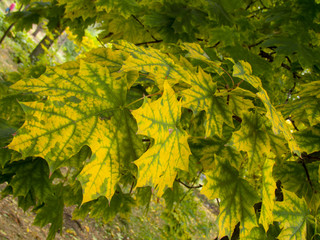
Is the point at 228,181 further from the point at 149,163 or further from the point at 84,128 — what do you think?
the point at 84,128

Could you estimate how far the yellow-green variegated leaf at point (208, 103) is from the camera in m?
0.87

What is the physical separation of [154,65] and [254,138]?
1.41 feet

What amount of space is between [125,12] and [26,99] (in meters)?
0.85

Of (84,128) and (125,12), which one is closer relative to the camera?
(84,128)

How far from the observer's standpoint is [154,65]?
871mm

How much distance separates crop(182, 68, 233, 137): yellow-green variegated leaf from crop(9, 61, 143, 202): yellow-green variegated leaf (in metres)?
0.20

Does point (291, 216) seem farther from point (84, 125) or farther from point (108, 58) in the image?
point (108, 58)

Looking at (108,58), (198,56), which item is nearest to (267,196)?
(198,56)

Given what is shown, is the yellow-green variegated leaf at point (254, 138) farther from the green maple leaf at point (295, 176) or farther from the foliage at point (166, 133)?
the green maple leaf at point (295, 176)

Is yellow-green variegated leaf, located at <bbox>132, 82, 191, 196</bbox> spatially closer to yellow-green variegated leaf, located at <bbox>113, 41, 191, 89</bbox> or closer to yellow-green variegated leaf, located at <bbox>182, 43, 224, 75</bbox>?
yellow-green variegated leaf, located at <bbox>113, 41, 191, 89</bbox>

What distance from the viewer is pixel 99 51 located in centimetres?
114

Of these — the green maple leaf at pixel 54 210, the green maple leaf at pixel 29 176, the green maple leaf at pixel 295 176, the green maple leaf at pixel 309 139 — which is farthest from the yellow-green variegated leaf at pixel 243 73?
the green maple leaf at pixel 54 210

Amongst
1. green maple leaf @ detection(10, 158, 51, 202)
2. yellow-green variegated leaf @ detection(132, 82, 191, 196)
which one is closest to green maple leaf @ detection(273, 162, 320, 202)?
Result: yellow-green variegated leaf @ detection(132, 82, 191, 196)

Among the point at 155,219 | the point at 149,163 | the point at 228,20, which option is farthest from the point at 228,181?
the point at 155,219
